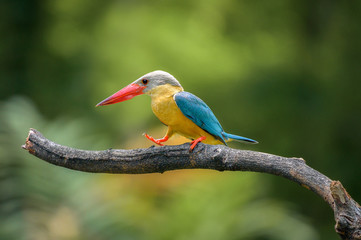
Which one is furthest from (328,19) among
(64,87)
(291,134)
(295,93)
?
(64,87)

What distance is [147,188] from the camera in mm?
6922

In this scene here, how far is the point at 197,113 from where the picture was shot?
2932mm

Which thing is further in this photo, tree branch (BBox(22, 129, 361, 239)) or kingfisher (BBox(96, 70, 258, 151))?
kingfisher (BBox(96, 70, 258, 151))

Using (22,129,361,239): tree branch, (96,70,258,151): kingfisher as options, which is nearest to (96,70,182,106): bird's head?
(96,70,258,151): kingfisher

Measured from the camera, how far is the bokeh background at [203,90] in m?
6.69

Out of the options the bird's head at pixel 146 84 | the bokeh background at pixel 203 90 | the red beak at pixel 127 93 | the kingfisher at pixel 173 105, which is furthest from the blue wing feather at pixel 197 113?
the bokeh background at pixel 203 90

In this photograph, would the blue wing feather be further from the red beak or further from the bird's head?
the red beak

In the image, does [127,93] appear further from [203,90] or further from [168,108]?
[203,90]

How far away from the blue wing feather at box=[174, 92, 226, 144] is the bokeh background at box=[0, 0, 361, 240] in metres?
3.58

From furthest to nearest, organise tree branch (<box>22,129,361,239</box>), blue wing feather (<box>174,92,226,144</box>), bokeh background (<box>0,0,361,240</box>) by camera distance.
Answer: bokeh background (<box>0,0,361,240</box>) < blue wing feather (<box>174,92,226,144</box>) < tree branch (<box>22,129,361,239</box>)

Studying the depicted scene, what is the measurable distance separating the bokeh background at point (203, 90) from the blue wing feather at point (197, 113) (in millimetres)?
3578

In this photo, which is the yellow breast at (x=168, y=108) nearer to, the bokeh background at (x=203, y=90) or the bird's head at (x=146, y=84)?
the bird's head at (x=146, y=84)

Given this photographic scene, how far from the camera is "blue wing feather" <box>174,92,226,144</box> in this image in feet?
9.64

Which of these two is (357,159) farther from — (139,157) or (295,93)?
(139,157)
